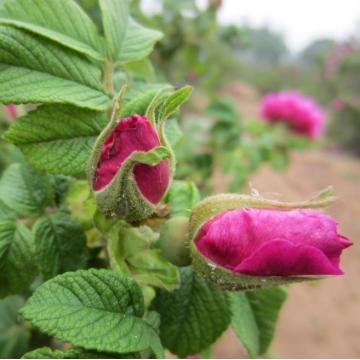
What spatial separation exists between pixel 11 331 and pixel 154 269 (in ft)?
1.82

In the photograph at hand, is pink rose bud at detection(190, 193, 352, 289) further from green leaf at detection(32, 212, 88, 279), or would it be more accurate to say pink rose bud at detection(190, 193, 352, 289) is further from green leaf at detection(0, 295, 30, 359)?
green leaf at detection(0, 295, 30, 359)

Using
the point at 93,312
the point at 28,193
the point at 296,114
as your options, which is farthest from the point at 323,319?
the point at 93,312

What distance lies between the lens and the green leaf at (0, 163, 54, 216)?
0.83m

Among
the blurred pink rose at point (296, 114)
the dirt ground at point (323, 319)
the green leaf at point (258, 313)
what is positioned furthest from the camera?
the dirt ground at point (323, 319)

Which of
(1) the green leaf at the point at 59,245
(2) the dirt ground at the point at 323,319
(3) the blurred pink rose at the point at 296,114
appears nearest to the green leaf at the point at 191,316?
(1) the green leaf at the point at 59,245

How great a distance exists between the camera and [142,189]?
65 cm

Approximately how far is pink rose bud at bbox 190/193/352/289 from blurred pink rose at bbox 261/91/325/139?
232 cm

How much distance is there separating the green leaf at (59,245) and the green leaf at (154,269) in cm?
8

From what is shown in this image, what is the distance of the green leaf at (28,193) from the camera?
83 centimetres

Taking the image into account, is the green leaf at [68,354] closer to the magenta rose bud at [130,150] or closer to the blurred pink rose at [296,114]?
the magenta rose bud at [130,150]

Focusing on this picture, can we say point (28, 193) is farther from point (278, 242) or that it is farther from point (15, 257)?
point (278, 242)

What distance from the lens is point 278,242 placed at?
0.55m

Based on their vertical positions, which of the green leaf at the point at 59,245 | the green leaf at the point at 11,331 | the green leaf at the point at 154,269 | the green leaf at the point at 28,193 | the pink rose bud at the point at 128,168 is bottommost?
the green leaf at the point at 11,331

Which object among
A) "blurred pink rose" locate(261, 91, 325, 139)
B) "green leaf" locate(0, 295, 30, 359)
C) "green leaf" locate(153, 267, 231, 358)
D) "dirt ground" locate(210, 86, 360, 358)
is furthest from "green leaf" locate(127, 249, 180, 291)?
"blurred pink rose" locate(261, 91, 325, 139)
